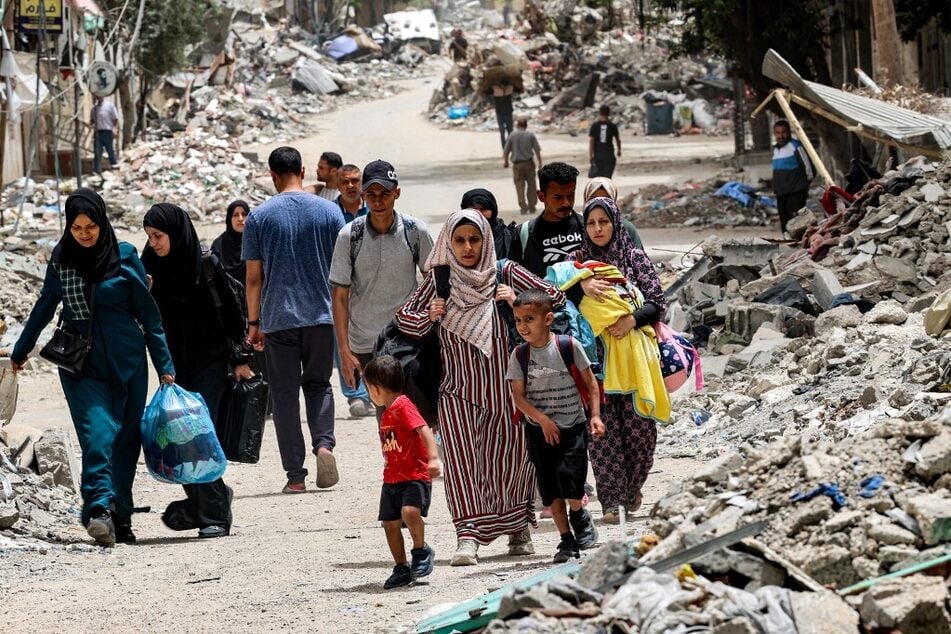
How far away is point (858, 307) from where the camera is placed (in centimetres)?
1172

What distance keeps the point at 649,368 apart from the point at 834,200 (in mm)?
8179

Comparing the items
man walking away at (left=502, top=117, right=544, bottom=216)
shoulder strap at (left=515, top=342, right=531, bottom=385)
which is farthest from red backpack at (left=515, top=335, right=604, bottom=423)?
man walking away at (left=502, top=117, right=544, bottom=216)

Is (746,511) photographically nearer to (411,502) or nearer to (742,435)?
(411,502)

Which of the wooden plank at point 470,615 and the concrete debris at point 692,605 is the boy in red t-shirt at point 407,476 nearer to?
the wooden plank at point 470,615

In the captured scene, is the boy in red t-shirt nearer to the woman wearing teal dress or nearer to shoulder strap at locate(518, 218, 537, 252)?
shoulder strap at locate(518, 218, 537, 252)

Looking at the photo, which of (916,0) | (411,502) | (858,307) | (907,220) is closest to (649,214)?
(916,0)

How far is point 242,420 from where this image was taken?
8.23 m

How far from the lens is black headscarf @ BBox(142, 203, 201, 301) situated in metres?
7.85

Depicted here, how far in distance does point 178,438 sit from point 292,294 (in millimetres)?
1314

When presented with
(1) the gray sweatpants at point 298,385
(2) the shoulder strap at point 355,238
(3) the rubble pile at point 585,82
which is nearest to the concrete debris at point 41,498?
(1) the gray sweatpants at point 298,385

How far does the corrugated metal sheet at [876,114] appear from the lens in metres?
14.5

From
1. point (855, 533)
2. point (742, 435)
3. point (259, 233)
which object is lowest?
point (742, 435)

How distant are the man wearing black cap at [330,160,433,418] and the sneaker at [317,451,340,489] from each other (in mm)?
874

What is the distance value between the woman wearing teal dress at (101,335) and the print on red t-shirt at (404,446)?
1.71 metres
